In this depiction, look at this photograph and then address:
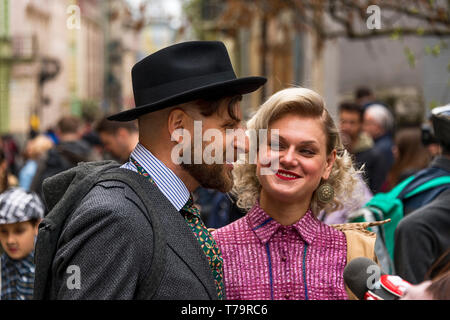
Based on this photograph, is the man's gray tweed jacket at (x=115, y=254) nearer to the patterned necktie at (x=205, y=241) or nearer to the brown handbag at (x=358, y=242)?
the patterned necktie at (x=205, y=241)

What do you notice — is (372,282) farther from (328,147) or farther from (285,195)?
(328,147)

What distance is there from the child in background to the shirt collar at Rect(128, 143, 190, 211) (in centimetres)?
201

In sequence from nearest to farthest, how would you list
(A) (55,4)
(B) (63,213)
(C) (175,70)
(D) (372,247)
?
(B) (63,213) → (C) (175,70) → (D) (372,247) → (A) (55,4)

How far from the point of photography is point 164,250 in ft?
7.61

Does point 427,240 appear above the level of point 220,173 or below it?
below

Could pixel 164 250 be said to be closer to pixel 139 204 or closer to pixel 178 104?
pixel 139 204

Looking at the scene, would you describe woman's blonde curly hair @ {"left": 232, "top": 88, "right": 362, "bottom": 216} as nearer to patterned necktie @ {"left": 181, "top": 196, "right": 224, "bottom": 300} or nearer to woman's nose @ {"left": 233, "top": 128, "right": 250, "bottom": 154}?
woman's nose @ {"left": 233, "top": 128, "right": 250, "bottom": 154}

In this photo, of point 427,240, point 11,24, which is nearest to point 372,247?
point 427,240

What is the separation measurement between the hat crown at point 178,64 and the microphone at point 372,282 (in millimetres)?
894

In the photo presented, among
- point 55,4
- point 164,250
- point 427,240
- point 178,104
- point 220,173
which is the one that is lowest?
point 427,240

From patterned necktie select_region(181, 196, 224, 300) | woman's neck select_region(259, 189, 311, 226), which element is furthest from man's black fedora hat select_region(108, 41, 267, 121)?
woman's neck select_region(259, 189, 311, 226)

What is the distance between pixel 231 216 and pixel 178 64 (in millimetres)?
2015

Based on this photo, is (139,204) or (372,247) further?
(372,247)

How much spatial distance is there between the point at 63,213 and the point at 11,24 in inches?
1359
